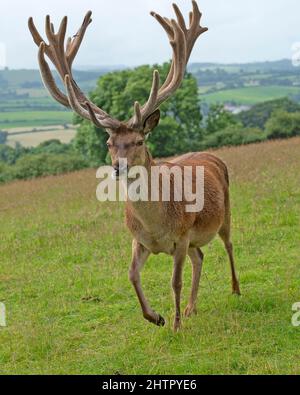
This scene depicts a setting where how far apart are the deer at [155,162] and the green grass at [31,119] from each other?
67672mm

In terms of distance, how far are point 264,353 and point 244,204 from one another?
6.72 meters

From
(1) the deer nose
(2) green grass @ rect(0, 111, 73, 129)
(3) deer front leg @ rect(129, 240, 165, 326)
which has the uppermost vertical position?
(1) the deer nose

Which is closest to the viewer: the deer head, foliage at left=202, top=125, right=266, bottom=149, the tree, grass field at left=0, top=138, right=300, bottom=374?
grass field at left=0, top=138, right=300, bottom=374

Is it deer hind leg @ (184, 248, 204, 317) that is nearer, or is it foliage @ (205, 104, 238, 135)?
deer hind leg @ (184, 248, 204, 317)

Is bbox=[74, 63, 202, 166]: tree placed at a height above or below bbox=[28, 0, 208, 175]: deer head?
below

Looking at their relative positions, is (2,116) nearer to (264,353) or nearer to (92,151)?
(92,151)

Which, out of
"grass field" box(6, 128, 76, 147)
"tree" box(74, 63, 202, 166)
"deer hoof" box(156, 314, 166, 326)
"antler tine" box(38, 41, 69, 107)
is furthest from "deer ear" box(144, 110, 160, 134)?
"grass field" box(6, 128, 76, 147)

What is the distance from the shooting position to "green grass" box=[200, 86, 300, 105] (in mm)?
82438

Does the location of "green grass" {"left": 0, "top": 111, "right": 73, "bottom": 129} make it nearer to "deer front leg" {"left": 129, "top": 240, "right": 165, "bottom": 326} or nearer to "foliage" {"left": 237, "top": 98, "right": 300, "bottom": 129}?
"foliage" {"left": 237, "top": 98, "right": 300, "bottom": 129}

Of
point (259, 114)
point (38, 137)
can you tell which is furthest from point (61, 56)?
point (38, 137)

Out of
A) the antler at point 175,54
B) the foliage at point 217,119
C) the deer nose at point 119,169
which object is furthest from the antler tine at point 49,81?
the foliage at point 217,119

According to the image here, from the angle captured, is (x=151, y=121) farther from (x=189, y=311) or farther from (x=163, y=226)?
(x=189, y=311)

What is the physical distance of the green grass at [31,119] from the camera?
75.5m

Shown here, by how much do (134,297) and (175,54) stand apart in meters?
2.95
